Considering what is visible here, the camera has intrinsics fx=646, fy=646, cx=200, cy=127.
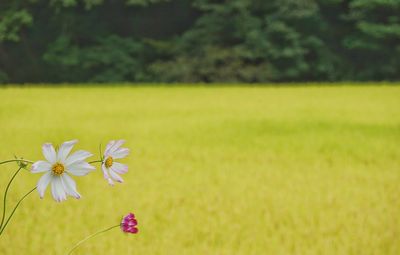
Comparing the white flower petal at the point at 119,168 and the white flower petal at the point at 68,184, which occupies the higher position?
the white flower petal at the point at 68,184

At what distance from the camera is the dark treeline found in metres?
17.2

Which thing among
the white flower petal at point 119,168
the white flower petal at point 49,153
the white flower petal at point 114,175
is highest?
the white flower petal at point 49,153

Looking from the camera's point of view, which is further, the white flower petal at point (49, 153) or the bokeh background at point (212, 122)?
the bokeh background at point (212, 122)

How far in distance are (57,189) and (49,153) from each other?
4 cm

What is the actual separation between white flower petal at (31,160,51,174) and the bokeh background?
1.58 meters

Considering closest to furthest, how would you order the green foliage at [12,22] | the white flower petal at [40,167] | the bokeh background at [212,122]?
1. the white flower petal at [40,167]
2. the bokeh background at [212,122]
3. the green foliage at [12,22]

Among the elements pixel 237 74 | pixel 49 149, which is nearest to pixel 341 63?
pixel 237 74

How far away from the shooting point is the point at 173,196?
11.3 ft

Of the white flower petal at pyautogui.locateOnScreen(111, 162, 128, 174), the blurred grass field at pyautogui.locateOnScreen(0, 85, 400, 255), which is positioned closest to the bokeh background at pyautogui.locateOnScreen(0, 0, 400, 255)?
the blurred grass field at pyautogui.locateOnScreen(0, 85, 400, 255)

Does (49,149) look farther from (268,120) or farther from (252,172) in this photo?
(268,120)

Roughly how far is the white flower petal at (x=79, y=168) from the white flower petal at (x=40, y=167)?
25 mm

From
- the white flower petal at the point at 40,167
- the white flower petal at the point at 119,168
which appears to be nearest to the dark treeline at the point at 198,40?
the white flower petal at the point at 119,168

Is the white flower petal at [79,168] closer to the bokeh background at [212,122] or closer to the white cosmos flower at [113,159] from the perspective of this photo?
the white cosmos flower at [113,159]

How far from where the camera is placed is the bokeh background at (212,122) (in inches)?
107
